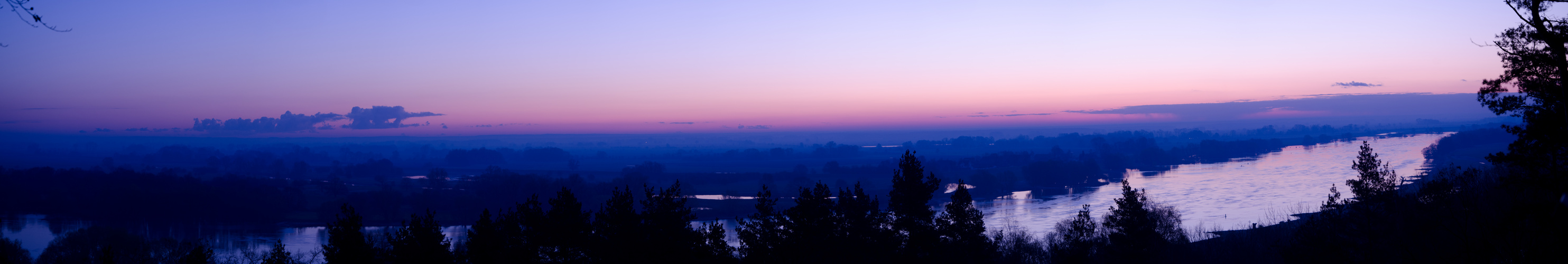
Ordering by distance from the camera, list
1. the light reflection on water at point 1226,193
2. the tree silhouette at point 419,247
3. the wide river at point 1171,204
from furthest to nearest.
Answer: the light reflection on water at point 1226,193, the wide river at point 1171,204, the tree silhouette at point 419,247

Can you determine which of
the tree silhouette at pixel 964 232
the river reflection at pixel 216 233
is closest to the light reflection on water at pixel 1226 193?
the tree silhouette at pixel 964 232

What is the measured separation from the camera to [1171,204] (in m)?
51.8

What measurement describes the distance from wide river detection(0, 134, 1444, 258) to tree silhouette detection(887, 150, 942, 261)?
22297 mm

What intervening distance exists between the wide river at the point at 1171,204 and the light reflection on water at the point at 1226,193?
0.09m

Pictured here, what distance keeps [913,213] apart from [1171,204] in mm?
39985

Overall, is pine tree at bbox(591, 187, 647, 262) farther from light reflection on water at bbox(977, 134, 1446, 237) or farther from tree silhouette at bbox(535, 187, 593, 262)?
light reflection on water at bbox(977, 134, 1446, 237)

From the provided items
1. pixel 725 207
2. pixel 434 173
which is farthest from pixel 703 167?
pixel 725 207

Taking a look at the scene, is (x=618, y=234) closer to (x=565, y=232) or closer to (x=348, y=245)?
(x=565, y=232)

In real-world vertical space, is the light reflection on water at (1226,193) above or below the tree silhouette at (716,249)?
below

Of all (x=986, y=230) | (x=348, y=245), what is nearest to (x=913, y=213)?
(x=986, y=230)

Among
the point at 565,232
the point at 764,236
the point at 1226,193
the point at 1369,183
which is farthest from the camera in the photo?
the point at 1226,193

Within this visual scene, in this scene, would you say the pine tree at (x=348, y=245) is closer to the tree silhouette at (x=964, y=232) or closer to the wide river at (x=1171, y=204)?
the tree silhouette at (x=964, y=232)

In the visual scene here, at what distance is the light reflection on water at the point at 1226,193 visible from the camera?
147 feet

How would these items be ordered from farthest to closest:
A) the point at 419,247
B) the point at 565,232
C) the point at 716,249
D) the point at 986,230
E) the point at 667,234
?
the point at 986,230 → the point at 716,249 → the point at 565,232 → the point at 667,234 → the point at 419,247
